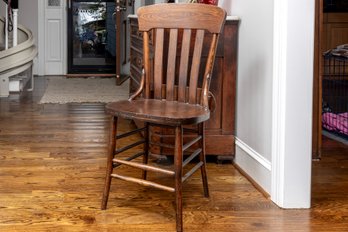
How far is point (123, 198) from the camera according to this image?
8.71ft

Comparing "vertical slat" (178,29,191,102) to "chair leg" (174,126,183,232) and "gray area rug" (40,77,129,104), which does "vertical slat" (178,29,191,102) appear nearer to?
"chair leg" (174,126,183,232)

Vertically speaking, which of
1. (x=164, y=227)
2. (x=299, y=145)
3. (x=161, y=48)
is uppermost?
(x=161, y=48)

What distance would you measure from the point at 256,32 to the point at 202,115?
0.75 meters

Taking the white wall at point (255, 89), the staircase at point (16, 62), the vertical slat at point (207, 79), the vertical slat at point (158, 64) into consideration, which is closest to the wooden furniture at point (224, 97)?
the white wall at point (255, 89)

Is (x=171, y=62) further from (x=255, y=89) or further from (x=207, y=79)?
(x=255, y=89)

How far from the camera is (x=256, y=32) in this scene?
9.58 ft

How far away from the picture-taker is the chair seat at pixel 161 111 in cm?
227

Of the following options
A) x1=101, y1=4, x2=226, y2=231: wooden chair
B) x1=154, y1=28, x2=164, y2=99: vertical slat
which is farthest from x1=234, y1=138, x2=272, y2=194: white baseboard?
x1=154, y1=28, x2=164, y2=99: vertical slat

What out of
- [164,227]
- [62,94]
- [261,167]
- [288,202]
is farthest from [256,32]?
[62,94]

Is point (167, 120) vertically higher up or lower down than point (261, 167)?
higher up

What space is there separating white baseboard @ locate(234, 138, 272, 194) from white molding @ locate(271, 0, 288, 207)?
103 millimetres

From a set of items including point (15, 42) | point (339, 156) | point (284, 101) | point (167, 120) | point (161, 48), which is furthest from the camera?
point (15, 42)

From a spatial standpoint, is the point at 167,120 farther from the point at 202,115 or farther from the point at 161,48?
the point at 161,48

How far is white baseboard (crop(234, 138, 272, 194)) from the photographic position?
107 inches
